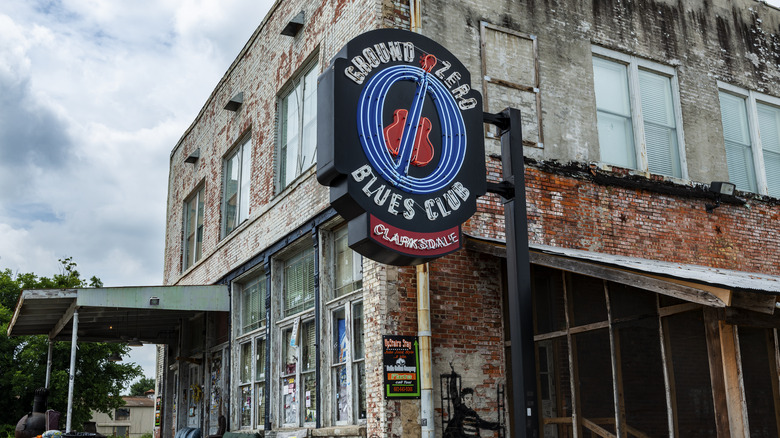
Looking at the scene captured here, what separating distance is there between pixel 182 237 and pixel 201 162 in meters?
2.34

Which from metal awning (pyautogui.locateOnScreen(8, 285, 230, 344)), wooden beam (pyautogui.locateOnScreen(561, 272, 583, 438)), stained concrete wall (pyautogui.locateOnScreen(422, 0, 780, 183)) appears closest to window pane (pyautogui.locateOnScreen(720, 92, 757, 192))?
stained concrete wall (pyautogui.locateOnScreen(422, 0, 780, 183))

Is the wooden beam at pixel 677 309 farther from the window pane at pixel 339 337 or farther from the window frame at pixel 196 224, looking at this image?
the window frame at pixel 196 224

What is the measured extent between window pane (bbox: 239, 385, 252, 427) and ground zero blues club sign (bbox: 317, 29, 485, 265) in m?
8.67

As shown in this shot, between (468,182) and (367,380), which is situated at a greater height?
(468,182)

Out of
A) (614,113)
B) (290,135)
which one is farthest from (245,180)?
(614,113)

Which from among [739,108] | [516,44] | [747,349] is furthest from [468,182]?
[739,108]

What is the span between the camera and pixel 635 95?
12.0 m

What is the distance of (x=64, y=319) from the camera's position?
46.9 feet

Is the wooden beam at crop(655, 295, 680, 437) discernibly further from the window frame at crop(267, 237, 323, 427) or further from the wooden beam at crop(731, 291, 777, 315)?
the window frame at crop(267, 237, 323, 427)

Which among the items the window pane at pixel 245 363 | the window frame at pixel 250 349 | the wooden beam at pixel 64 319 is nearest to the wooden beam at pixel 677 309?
the window frame at pixel 250 349

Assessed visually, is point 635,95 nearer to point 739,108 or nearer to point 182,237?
point 739,108

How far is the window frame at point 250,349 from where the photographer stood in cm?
1364

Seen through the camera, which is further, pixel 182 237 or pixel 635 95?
pixel 182 237

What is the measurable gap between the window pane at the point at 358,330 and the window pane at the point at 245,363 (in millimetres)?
4420
